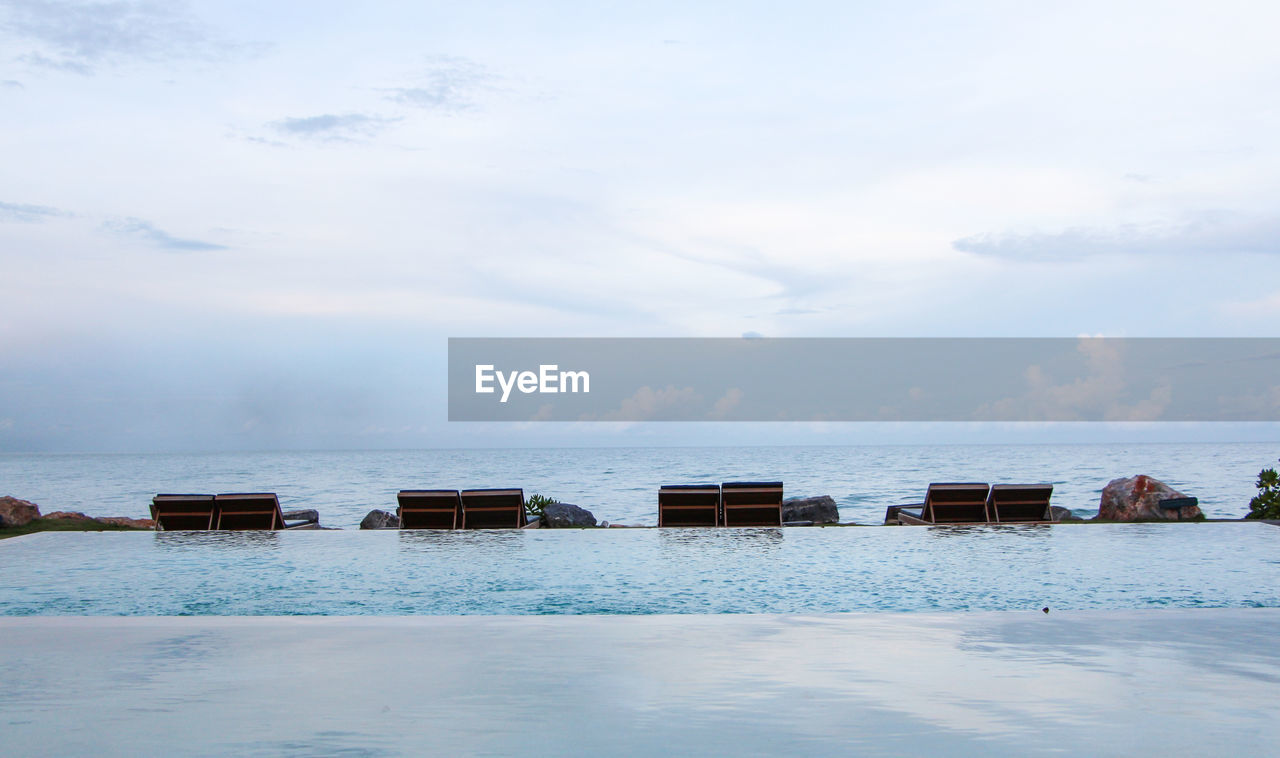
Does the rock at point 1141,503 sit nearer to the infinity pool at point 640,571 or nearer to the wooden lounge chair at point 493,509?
the infinity pool at point 640,571

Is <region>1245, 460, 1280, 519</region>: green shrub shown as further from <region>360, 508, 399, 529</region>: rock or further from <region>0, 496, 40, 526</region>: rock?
<region>0, 496, 40, 526</region>: rock

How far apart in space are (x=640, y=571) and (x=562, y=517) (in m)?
6.75

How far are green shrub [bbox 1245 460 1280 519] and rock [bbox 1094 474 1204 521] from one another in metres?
0.94

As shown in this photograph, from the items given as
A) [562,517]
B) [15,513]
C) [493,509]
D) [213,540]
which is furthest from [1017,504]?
[15,513]

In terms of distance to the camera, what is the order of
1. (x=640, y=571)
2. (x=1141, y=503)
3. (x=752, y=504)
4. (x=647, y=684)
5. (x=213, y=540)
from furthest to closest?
(x=1141, y=503), (x=752, y=504), (x=213, y=540), (x=640, y=571), (x=647, y=684)

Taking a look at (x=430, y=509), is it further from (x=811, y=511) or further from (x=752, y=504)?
(x=811, y=511)

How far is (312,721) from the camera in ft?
15.7

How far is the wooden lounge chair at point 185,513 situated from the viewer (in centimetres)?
1564

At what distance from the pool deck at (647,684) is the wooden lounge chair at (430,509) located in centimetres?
820

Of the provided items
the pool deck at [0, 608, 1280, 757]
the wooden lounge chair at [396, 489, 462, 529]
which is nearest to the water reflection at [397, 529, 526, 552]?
the wooden lounge chair at [396, 489, 462, 529]

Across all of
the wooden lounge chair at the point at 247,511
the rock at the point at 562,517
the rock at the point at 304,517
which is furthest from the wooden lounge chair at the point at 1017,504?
the rock at the point at 304,517

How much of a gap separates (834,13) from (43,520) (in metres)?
17.3

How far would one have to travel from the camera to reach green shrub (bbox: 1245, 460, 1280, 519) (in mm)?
16375

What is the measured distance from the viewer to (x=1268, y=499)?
1655 centimetres
